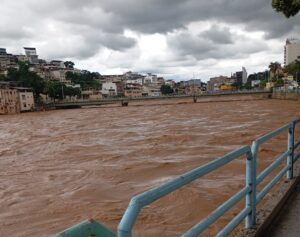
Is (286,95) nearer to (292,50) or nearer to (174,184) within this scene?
(174,184)

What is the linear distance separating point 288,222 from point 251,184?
656mm

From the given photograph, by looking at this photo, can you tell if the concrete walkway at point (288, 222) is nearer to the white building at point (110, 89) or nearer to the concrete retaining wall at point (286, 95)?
the concrete retaining wall at point (286, 95)

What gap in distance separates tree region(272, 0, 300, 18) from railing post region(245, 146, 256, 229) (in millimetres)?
9608

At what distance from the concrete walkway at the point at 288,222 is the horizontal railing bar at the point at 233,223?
354 mm

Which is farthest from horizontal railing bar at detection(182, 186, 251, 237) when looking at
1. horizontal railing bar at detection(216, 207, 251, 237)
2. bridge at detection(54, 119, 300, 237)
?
horizontal railing bar at detection(216, 207, 251, 237)

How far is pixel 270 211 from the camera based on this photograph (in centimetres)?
351

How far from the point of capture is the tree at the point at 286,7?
11086 mm

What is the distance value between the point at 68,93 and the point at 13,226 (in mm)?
88637

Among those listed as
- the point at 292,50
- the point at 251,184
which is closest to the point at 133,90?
the point at 292,50

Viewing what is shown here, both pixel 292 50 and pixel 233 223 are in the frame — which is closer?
pixel 233 223

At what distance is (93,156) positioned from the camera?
1331cm

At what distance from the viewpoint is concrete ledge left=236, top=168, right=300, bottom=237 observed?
311 cm

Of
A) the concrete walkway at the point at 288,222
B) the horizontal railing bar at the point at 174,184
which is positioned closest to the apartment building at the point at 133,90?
the concrete walkway at the point at 288,222

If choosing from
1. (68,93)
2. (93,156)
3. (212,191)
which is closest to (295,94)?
(93,156)
